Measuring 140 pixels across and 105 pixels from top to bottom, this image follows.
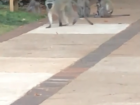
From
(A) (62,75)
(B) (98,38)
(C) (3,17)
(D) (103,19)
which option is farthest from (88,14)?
(A) (62,75)

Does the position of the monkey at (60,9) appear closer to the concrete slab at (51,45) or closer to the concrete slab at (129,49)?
the concrete slab at (51,45)

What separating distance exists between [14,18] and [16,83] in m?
7.47

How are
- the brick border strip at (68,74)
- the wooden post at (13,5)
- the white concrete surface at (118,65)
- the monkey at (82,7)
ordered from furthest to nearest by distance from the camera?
the wooden post at (13,5), the monkey at (82,7), the white concrete surface at (118,65), the brick border strip at (68,74)

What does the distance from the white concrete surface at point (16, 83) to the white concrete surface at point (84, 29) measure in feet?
15.2

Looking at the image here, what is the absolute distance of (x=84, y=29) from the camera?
12992 millimetres

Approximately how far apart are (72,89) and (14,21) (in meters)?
7.47

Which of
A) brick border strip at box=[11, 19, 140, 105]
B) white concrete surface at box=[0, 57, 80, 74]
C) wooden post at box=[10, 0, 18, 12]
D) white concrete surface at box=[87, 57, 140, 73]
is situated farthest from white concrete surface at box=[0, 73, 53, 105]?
wooden post at box=[10, 0, 18, 12]

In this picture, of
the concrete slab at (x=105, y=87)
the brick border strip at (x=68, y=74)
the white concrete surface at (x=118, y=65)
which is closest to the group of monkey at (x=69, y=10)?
the brick border strip at (x=68, y=74)

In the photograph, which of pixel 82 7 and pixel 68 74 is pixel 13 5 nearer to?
pixel 82 7

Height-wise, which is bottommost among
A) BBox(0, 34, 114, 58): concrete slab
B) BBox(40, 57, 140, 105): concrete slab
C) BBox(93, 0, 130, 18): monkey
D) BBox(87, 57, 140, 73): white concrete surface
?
BBox(93, 0, 130, 18): monkey

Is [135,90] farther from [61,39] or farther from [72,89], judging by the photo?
[61,39]

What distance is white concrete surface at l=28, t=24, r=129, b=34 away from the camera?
41.1 ft

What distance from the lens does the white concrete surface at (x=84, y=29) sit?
41.1 ft

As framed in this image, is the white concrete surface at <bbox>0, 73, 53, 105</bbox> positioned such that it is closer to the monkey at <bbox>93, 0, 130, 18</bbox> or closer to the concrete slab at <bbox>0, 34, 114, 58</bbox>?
the concrete slab at <bbox>0, 34, 114, 58</bbox>
